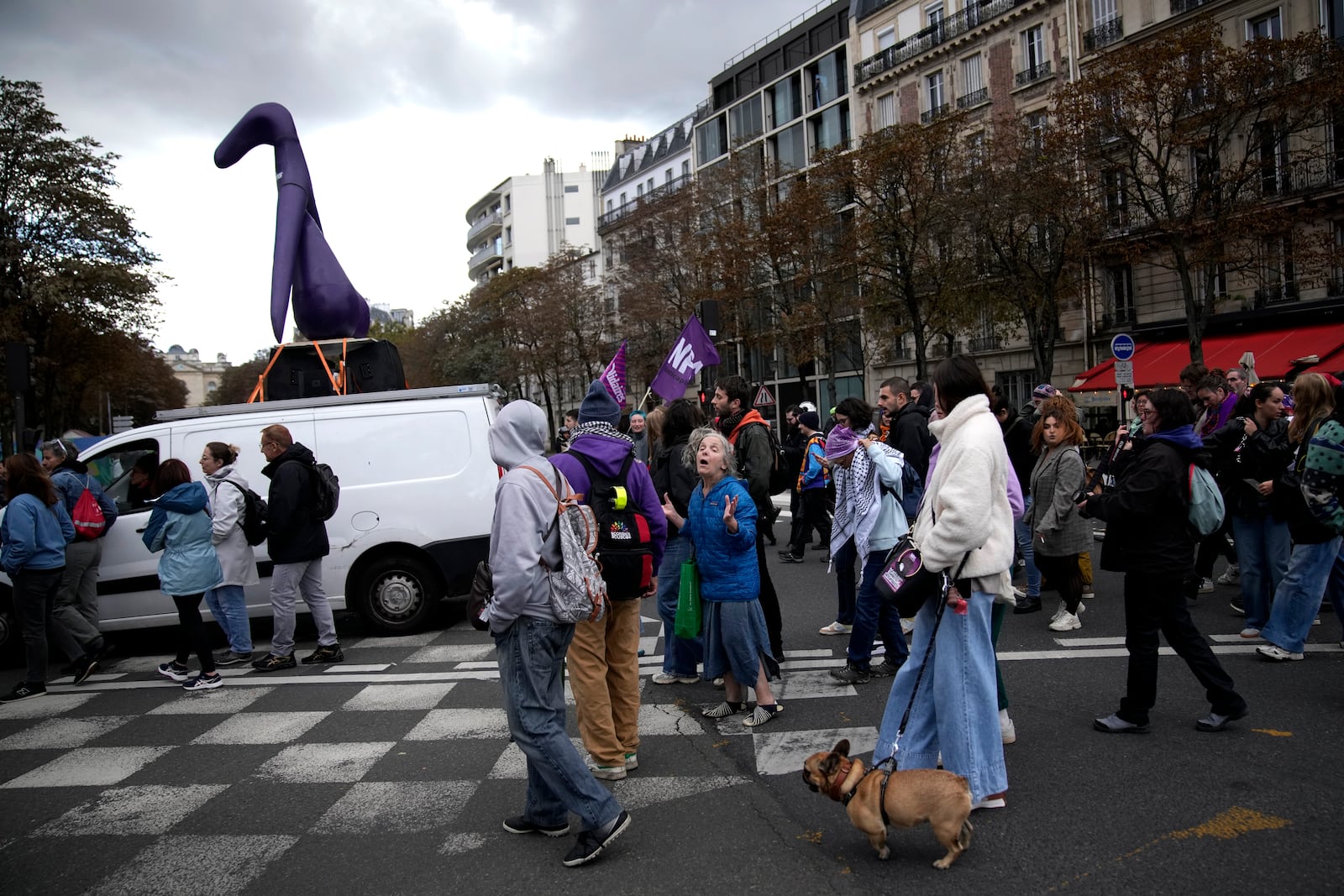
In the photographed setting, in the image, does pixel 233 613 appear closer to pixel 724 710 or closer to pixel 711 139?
pixel 724 710

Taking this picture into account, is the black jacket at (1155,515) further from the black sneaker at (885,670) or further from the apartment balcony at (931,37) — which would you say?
the apartment balcony at (931,37)

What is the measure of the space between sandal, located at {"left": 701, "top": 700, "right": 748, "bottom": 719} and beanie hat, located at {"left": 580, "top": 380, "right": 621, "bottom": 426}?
1.84 m

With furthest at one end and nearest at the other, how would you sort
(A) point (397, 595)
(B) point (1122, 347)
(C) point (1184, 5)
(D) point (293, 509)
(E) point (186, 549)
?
(C) point (1184, 5) < (B) point (1122, 347) < (A) point (397, 595) < (D) point (293, 509) < (E) point (186, 549)

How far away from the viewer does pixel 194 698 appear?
6.54 m

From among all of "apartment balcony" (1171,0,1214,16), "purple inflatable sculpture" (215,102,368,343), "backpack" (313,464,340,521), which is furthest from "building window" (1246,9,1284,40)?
"backpack" (313,464,340,521)

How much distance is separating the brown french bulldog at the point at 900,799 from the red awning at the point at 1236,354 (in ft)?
68.1

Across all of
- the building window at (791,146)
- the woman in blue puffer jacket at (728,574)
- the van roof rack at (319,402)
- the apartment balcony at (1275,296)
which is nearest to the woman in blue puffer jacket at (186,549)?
the van roof rack at (319,402)

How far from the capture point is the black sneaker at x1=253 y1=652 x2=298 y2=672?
23.5ft

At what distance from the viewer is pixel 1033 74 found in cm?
3422

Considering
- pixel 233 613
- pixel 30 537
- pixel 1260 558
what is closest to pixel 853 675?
pixel 1260 558

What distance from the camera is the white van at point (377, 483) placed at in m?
8.19

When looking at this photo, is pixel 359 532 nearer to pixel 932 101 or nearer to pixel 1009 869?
pixel 1009 869

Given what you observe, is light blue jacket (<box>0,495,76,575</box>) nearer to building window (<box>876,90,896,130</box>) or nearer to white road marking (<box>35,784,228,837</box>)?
white road marking (<box>35,784,228,837</box>)

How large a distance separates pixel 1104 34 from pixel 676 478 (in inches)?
1246
